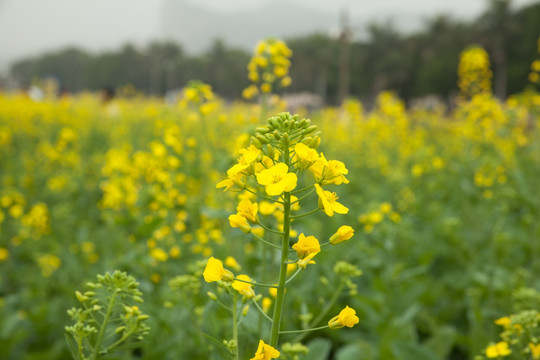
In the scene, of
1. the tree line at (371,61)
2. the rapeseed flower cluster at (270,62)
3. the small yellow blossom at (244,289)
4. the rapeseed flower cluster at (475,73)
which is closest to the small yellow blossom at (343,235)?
the small yellow blossom at (244,289)

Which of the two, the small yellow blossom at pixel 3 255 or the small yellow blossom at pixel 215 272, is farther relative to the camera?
the small yellow blossom at pixel 3 255

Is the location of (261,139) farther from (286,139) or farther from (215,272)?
(215,272)

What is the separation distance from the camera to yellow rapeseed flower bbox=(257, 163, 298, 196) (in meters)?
0.90

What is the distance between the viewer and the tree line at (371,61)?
27.0 metres

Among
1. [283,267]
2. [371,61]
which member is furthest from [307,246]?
[371,61]

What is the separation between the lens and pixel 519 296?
6.21ft

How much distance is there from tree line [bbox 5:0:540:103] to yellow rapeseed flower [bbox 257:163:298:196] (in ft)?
33.4

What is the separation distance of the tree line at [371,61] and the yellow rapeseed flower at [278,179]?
1019 cm

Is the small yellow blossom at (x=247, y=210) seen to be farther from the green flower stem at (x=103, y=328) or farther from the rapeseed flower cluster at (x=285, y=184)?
the green flower stem at (x=103, y=328)

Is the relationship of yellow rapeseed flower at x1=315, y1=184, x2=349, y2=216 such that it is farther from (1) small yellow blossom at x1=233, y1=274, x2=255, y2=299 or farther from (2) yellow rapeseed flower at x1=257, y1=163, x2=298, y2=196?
(1) small yellow blossom at x1=233, y1=274, x2=255, y2=299

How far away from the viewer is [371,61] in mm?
41219

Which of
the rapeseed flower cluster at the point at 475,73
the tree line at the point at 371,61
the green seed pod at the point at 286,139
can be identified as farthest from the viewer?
the tree line at the point at 371,61

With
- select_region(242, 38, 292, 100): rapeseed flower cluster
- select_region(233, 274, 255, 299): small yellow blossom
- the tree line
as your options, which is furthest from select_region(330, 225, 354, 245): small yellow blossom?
the tree line

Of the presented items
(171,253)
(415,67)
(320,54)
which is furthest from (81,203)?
(320,54)
